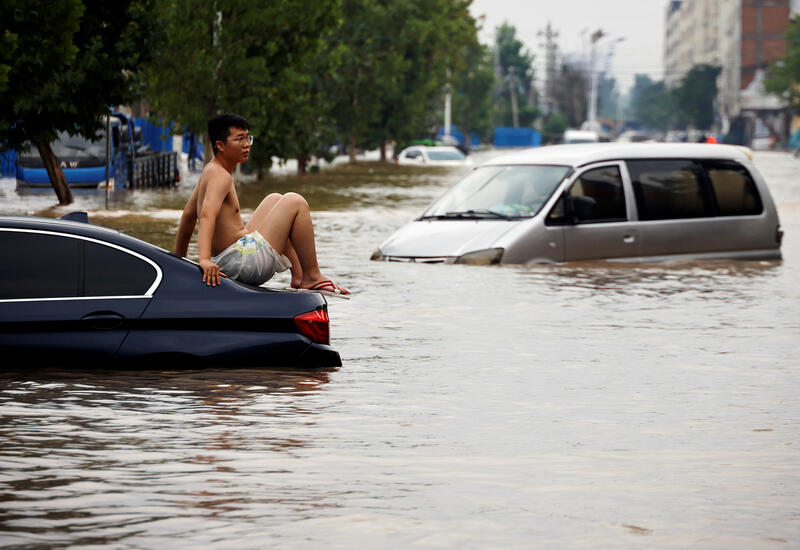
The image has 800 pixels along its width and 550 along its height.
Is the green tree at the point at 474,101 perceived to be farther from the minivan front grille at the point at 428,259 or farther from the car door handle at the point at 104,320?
the car door handle at the point at 104,320

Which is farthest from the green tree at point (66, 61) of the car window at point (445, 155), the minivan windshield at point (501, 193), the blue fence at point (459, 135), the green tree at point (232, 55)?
the blue fence at point (459, 135)

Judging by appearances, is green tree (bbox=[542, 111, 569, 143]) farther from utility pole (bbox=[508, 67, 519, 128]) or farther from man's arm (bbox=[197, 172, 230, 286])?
man's arm (bbox=[197, 172, 230, 286])

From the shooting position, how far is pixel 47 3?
72.9ft

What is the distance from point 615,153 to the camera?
18.0 m

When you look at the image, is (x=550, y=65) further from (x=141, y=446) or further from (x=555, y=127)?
(x=141, y=446)

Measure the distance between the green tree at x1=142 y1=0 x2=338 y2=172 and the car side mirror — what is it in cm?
1937

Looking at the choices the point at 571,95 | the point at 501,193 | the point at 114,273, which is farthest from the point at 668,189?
the point at 571,95

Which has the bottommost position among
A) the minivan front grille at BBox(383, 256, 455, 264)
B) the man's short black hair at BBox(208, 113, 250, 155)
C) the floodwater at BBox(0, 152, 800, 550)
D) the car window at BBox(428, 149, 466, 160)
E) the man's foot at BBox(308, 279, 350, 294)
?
the floodwater at BBox(0, 152, 800, 550)

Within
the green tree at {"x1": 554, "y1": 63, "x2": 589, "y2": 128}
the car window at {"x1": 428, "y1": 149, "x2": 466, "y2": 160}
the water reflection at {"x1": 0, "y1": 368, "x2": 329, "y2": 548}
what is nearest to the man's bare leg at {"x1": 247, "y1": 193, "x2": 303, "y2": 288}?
the water reflection at {"x1": 0, "y1": 368, "x2": 329, "y2": 548}

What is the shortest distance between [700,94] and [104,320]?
159 meters

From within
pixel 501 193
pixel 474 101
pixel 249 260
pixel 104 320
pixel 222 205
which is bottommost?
pixel 104 320

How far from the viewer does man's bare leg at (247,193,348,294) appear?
11211 millimetres

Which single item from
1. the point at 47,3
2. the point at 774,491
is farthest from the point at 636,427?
the point at 47,3

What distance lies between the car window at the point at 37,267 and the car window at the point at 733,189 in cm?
1085
